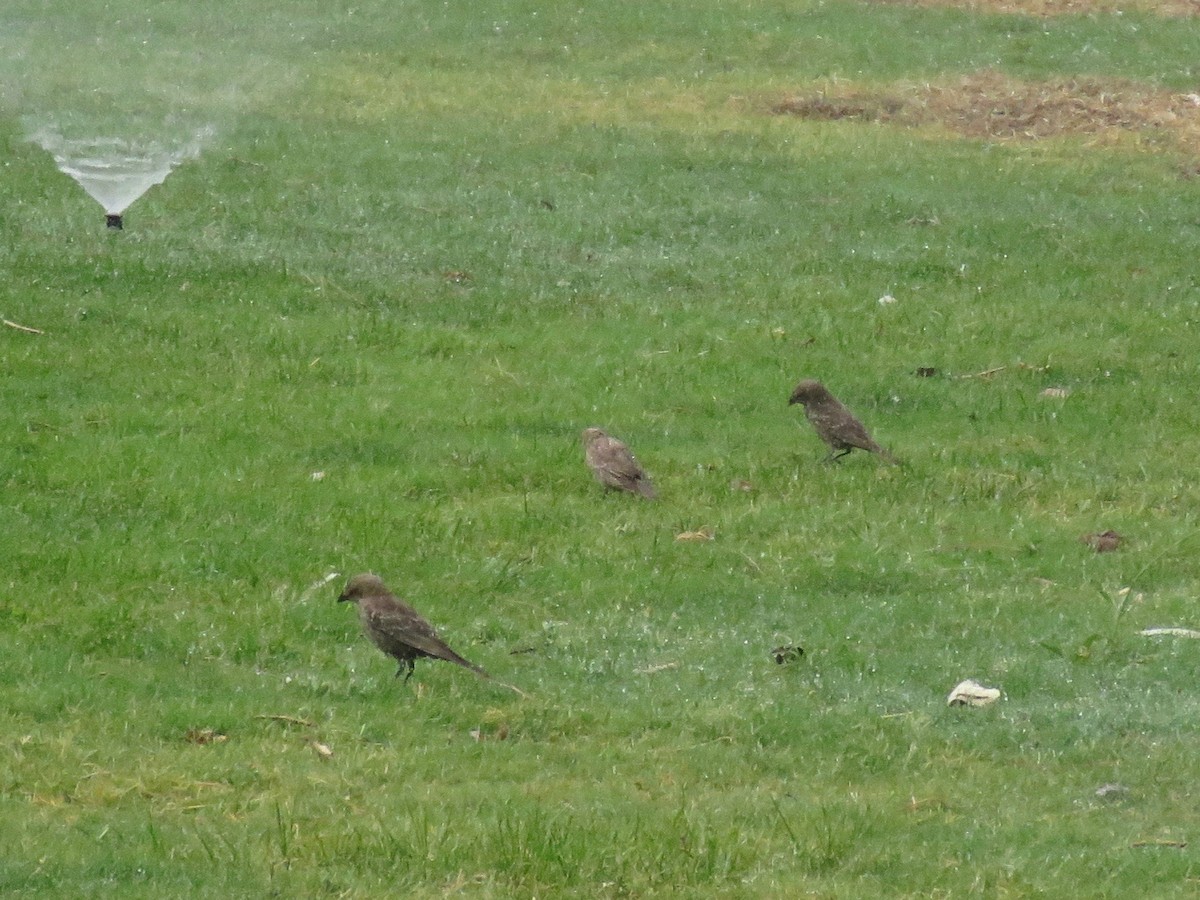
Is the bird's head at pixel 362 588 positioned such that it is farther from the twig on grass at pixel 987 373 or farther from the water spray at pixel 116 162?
the water spray at pixel 116 162

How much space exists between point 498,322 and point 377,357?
1.44 meters

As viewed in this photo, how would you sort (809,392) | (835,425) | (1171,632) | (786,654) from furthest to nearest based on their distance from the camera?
(809,392)
(835,425)
(1171,632)
(786,654)

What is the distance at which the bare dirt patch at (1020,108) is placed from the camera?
25453 mm

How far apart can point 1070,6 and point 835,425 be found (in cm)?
2032

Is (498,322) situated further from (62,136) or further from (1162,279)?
(62,136)

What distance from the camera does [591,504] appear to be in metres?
12.6

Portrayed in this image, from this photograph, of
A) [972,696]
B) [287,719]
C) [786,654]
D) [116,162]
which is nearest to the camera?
[287,719]

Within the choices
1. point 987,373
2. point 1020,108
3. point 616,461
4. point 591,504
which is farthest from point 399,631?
point 1020,108

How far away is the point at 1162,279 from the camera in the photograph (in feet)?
61.3

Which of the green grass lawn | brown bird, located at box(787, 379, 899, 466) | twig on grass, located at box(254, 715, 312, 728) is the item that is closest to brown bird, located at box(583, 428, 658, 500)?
the green grass lawn

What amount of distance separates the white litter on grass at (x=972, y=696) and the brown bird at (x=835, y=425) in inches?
154

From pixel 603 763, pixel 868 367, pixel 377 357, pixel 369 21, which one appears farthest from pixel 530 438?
pixel 369 21

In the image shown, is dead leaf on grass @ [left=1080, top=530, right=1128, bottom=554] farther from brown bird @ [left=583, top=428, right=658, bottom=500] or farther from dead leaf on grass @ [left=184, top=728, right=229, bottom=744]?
dead leaf on grass @ [left=184, top=728, right=229, bottom=744]

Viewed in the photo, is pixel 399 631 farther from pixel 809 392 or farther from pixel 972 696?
pixel 809 392
